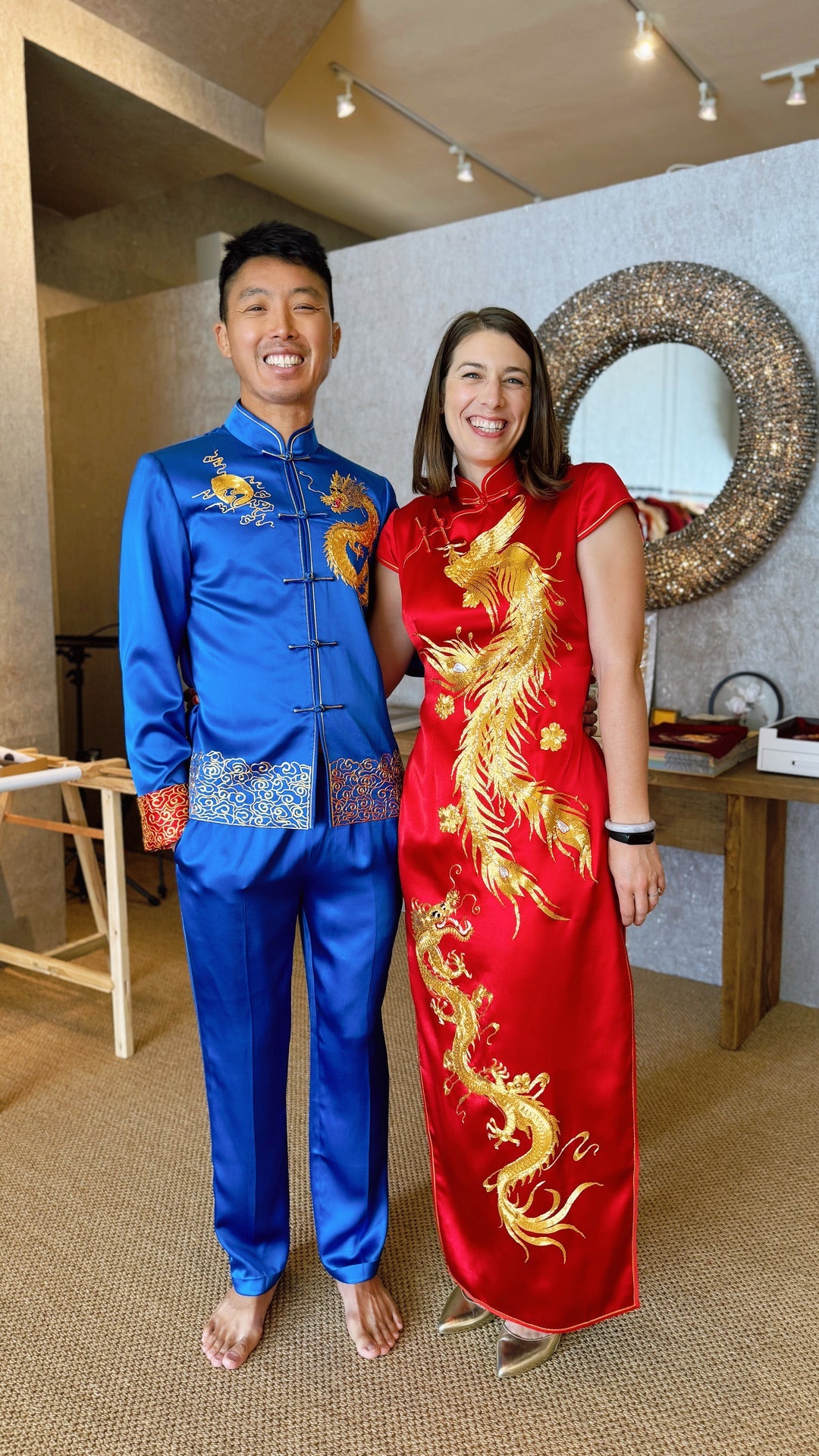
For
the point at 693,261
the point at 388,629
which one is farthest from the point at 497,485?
the point at 693,261

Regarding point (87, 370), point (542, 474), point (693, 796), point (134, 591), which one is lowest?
point (693, 796)

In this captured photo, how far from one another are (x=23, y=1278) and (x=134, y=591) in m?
1.26

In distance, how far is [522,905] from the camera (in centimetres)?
152

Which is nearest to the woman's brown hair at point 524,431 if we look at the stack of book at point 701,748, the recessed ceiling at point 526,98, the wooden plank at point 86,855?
the stack of book at point 701,748

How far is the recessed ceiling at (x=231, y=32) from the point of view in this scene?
3.24m

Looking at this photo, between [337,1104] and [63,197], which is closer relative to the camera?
[337,1104]

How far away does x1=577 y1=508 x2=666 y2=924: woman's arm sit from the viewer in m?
1.51

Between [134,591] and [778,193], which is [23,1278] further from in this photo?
[778,193]

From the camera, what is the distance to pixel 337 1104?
168 centimetres

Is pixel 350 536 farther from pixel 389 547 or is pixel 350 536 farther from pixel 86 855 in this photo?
pixel 86 855

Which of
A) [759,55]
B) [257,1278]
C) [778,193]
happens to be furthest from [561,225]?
[257,1278]

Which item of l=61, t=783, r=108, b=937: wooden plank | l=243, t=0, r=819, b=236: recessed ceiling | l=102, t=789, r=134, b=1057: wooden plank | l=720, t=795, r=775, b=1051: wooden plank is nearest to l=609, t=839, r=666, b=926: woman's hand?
l=720, t=795, r=775, b=1051: wooden plank

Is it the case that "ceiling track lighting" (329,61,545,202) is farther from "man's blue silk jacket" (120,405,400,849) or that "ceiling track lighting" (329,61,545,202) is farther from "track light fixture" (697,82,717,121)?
"man's blue silk jacket" (120,405,400,849)

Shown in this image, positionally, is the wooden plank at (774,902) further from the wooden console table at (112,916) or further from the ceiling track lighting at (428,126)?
the ceiling track lighting at (428,126)
